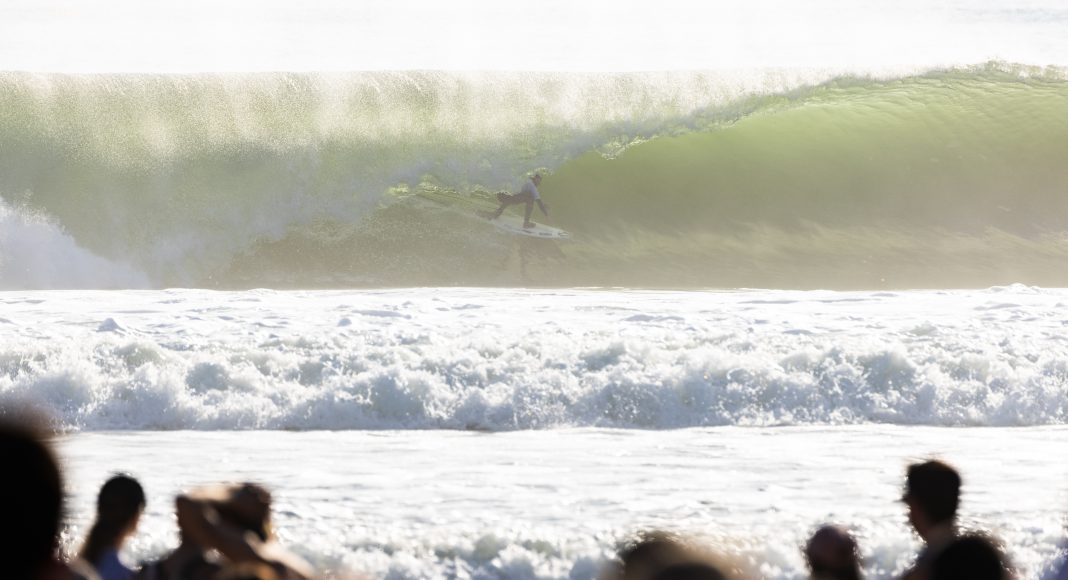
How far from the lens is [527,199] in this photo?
20875 millimetres

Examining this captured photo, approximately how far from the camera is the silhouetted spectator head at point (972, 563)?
7.22 feet

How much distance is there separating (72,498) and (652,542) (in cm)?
522

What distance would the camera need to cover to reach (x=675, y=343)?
36.4 feet

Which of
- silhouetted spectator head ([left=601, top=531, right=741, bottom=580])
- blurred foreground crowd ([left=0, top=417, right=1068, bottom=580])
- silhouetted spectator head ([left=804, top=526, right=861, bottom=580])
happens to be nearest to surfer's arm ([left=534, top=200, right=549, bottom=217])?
blurred foreground crowd ([left=0, top=417, right=1068, bottom=580])

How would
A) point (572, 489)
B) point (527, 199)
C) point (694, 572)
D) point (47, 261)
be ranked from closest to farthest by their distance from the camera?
point (694, 572), point (572, 489), point (47, 261), point (527, 199)

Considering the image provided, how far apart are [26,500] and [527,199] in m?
19.1

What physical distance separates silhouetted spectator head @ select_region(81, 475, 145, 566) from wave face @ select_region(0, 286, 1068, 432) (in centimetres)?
671

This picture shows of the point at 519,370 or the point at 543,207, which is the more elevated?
the point at 543,207

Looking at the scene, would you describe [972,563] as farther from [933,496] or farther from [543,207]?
[543,207]

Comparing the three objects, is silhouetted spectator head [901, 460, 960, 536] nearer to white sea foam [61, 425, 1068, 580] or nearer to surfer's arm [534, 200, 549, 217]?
white sea foam [61, 425, 1068, 580]

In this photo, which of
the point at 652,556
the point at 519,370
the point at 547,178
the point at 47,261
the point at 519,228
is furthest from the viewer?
the point at 547,178

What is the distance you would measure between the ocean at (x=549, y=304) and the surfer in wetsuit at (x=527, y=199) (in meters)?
0.41

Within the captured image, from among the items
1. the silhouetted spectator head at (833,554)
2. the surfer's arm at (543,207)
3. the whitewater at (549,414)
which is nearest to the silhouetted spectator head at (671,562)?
the silhouetted spectator head at (833,554)

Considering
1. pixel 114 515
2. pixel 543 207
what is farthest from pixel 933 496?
pixel 543 207
